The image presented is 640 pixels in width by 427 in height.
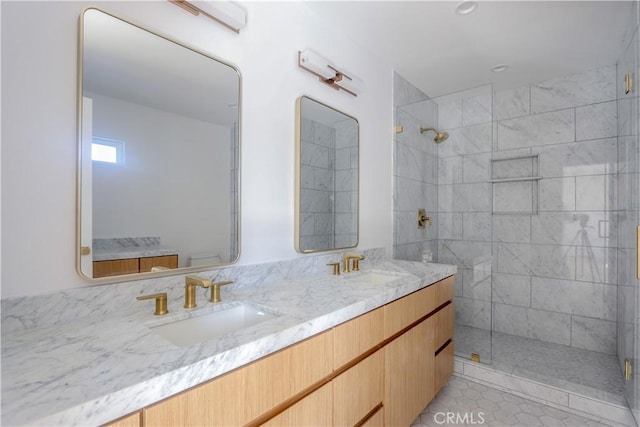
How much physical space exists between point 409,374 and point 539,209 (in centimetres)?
228

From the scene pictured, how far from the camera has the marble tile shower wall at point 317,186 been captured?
1.84 metres

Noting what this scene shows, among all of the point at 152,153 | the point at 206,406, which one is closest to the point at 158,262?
the point at 152,153

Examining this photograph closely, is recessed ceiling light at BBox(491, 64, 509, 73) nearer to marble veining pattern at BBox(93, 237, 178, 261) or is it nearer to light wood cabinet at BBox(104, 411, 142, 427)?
marble veining pattern at BBox(93, 237, 178, 261)

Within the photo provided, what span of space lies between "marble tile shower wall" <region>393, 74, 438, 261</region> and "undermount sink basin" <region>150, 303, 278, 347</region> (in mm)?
1695

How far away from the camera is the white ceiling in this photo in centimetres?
189

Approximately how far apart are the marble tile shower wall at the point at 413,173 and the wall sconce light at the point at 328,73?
0.73 meters

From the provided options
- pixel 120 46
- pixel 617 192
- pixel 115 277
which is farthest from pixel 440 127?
pixel 115 277

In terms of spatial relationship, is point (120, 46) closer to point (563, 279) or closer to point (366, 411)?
point (366, 411)

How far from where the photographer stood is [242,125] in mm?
1507

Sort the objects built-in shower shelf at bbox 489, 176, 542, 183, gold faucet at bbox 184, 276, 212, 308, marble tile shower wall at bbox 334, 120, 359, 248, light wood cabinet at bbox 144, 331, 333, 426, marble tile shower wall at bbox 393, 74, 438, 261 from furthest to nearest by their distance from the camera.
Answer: built-in shower shelf at bbox 489, 176, 542, 183 → marble tile shower wall at bbox 393, 74, 438, 261 → marble tile shower wall at bbox 334, 120, 359, 248 → gold faucet at bbox 184, 276, 212, 308 → light wood cabinet at bbox 144, 331, 333, 426

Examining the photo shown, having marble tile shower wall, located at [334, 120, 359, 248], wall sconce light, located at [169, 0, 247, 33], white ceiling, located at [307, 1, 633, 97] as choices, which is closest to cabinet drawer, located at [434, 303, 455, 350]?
marble tile shower wall, located at [334, 120, 359, 248]

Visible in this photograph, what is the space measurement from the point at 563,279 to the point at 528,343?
2.24 feet

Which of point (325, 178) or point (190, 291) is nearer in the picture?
point (190, 291)

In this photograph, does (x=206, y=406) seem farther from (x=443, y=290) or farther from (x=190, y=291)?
(x=443, y=290)
